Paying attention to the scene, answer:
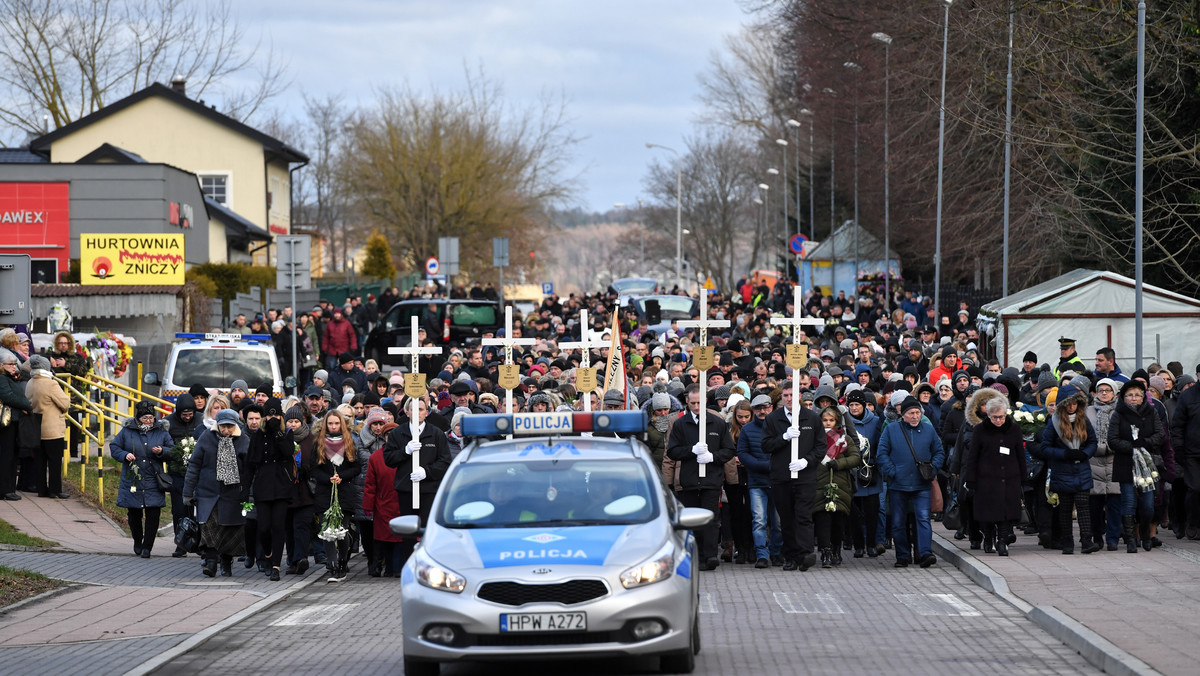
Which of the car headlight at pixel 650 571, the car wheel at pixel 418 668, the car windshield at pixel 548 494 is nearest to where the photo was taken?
the car headlight at pixel 650 571

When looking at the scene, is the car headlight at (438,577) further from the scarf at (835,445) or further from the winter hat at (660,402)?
the winter hat at (660,402)

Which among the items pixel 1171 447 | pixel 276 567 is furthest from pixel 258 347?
pixel 1171 447

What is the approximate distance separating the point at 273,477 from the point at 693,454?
13.1ft

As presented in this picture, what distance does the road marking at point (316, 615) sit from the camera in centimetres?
1248

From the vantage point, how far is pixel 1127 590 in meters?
12.8

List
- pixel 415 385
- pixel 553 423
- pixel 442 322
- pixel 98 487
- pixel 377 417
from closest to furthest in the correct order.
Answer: pixel 553 423 < pixel 415 385 < pixel 377 417 < pixel 98 487 < pixel 442 322

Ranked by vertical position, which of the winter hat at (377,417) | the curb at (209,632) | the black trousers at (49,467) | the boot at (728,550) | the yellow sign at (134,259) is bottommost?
the boot at (728,550)

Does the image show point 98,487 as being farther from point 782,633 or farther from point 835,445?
point 782,633

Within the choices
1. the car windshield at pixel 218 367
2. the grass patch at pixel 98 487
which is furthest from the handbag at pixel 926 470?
the car windshield at pixel 218 367

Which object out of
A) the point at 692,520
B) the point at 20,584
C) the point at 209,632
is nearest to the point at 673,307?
the point at 20,584

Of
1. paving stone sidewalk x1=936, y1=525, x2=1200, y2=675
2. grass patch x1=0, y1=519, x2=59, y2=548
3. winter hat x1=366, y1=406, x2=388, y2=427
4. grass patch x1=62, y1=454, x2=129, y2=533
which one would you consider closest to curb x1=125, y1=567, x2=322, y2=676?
winter hat x1=366, y1=406, x2=388, y2=427

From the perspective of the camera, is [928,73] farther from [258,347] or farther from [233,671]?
[233,671]

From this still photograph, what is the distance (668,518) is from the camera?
384 inches

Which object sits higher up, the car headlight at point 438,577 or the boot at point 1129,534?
the car headlight at point 438,577
